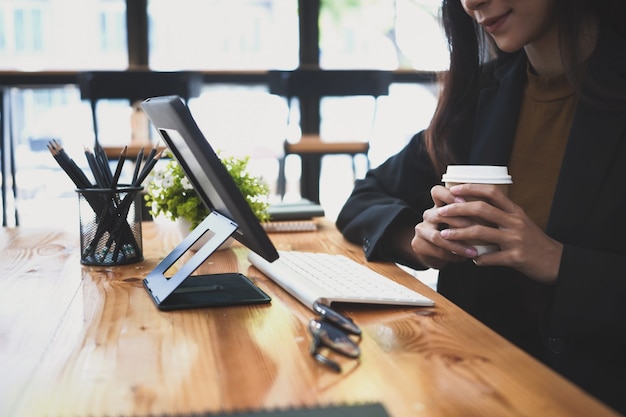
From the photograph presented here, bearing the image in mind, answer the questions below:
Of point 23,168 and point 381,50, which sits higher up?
point 381,50

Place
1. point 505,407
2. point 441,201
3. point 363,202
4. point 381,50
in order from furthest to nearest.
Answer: point 381,50
point 363,202
point 441,201
point 505,407

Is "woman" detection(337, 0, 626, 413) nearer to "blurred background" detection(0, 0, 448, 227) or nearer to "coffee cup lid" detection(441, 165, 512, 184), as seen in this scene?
"coffee cup lid" detection(441, 165, 512, 184)

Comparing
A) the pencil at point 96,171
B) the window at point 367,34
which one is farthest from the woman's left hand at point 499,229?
the window at point 367,34

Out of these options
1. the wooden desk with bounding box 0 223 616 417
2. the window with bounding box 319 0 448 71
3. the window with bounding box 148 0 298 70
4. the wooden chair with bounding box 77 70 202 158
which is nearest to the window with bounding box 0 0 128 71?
the window with bounding box 148 0 298 70

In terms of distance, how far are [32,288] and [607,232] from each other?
862mm

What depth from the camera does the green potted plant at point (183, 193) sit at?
1.39 metres

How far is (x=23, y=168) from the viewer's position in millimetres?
5020

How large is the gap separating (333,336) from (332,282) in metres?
0.24

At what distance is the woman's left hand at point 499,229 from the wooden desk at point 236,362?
4.0 inches

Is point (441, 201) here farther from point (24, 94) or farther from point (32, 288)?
point (24, 94)

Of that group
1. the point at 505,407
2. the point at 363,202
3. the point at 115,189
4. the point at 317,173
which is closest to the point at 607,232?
the point at 363,202

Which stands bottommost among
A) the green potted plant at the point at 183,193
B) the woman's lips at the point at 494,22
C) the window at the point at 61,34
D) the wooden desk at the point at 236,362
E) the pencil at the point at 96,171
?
the wooden desk at the point at 236,362

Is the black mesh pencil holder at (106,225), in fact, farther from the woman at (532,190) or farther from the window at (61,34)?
the window at (61,34)

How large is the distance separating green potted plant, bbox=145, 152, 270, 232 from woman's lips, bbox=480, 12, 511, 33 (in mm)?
529
